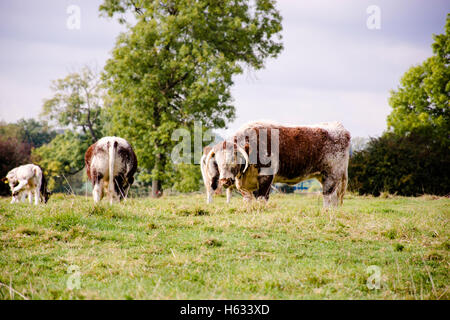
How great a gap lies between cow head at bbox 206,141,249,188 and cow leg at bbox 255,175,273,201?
523 millimetres

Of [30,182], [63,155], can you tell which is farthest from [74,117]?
[30,182]

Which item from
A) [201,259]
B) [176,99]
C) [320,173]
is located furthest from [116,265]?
[176,99]

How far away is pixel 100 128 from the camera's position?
115 feet

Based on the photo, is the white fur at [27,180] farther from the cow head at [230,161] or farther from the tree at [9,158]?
the tree at [9,158]

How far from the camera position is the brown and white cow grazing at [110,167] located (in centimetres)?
941

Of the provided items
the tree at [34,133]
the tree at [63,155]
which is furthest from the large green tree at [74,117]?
the tree at [34,133]

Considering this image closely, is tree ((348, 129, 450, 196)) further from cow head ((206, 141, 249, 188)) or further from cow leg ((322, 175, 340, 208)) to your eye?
cow head ((206, 141, 249, 188))

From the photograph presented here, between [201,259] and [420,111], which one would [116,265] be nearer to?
[201,259]

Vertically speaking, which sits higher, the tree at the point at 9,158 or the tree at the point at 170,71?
the tree at the point at 170,71

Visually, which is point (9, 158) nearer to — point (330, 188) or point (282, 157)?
point (282, 157)

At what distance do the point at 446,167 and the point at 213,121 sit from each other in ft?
37.7

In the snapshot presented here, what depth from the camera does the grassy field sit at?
3.69 m

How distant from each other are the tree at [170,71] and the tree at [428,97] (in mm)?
12646
